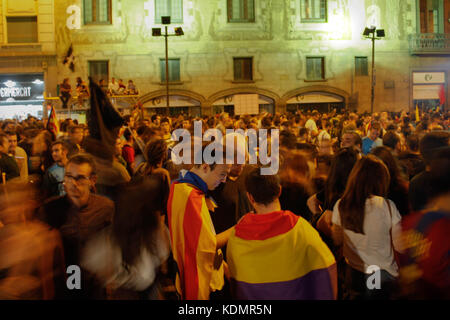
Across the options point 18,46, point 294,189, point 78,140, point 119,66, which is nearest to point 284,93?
point 119,66

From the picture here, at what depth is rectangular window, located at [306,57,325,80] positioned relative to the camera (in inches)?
1144

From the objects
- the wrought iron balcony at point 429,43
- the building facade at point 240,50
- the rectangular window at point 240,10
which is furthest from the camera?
the wrought iron balcony at point 429,43

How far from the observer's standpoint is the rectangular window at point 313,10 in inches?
1139

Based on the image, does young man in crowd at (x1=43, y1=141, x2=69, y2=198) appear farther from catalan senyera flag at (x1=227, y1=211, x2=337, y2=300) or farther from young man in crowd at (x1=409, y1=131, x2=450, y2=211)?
young man in crowd at (x1=409, y1=131, x2=450, y2=211)

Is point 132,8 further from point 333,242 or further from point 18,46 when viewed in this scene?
point 333,242

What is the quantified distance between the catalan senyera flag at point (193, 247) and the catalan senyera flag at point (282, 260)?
0.87 feet

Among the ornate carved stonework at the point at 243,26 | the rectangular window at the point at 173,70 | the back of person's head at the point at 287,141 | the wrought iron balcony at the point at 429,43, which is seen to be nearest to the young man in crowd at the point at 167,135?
the back of person's head at the point at 287,141

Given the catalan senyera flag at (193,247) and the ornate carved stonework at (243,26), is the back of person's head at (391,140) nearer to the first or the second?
the catalan senyera flag at (193,247)

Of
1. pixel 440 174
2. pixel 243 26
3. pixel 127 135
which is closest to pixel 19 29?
pixel 243 26

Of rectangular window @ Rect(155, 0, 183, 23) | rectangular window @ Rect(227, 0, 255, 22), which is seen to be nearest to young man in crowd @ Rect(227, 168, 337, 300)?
rectangular window @ Rect(155, 0, 183, 23)

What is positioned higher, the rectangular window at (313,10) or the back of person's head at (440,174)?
the rectangular window at (313,10)

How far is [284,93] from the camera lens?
28.7m

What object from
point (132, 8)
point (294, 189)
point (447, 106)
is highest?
point (132, 8)

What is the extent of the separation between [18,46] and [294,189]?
2677 centimetres
